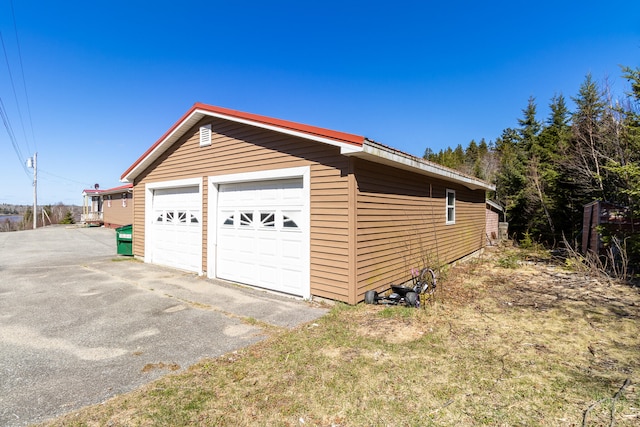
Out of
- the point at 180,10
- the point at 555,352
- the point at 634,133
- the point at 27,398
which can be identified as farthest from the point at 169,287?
the point at 634,133

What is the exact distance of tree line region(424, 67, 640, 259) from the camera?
8414 millimetres

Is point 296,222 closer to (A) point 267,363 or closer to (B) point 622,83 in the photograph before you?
(A) point 267,363

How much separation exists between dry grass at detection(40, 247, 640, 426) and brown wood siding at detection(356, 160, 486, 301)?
3.53 ft

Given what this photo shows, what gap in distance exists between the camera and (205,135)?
8.20 meters

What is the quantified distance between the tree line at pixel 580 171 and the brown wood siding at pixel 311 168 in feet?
24.2

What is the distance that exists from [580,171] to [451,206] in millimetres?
6040

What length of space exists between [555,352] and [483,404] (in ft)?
5.96

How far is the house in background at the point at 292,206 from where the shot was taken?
5598 mm

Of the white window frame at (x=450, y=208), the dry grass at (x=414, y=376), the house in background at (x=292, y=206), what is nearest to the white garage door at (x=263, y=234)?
the house in background at (x=292, y=206)

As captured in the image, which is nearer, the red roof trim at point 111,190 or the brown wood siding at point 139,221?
the brown wood siding at point 139,221

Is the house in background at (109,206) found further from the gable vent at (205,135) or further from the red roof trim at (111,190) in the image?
the gable vent at (205,135)

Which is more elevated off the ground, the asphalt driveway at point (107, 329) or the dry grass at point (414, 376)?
the dry grass at point (414, 376)

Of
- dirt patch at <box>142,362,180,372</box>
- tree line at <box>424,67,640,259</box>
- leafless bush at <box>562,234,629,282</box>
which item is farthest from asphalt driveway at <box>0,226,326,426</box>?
tree line at <box>424,67,640,259</box>

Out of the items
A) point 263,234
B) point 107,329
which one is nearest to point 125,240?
point 263,234
